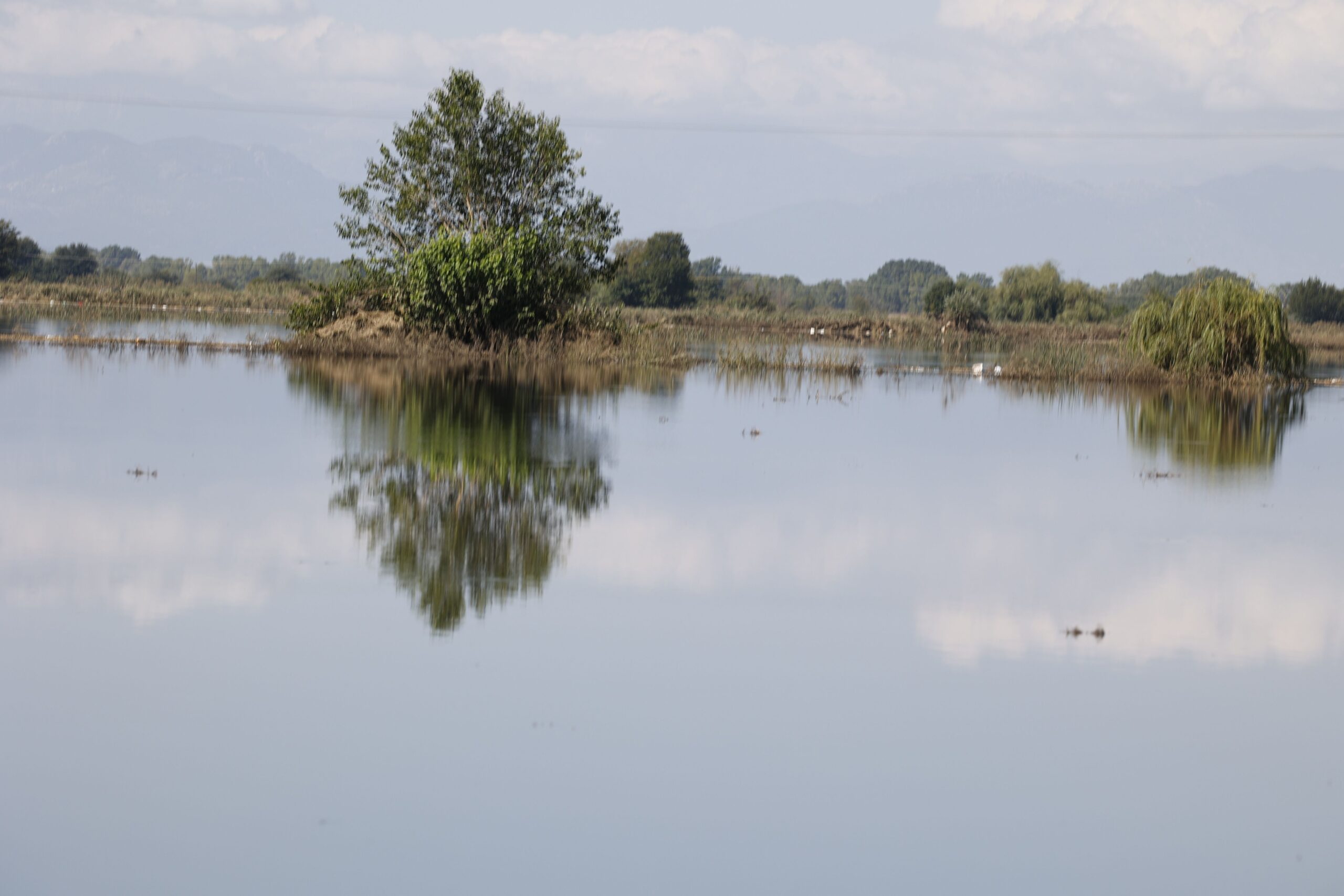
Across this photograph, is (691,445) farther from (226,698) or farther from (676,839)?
(676,839)

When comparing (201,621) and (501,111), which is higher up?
(501,111)

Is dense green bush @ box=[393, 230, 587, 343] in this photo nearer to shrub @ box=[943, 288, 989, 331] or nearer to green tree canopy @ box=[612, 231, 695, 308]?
shrub @ box=[943, 288, 989, 331]

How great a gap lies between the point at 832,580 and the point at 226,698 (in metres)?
4.19

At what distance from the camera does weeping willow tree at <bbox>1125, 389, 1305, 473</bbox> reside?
17812 mm

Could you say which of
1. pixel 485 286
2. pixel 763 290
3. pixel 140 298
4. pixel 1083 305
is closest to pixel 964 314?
pixel 1083 305

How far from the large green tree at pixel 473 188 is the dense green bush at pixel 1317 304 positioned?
2369 inches

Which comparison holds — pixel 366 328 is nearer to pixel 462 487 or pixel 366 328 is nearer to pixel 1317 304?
pixel 462 487

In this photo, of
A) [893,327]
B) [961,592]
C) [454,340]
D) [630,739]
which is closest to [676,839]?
[630,739]

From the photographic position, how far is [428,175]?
31.7m

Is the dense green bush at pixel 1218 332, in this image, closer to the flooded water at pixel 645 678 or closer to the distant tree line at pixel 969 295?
the flooded water at pixel 645 678

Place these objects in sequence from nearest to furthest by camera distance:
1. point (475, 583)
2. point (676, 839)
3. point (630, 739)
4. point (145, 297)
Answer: point (676, 839) < point (630, 739) < point (475, 583) < point (145, 297)

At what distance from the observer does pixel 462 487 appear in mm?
12305

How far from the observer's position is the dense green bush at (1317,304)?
8169 cm

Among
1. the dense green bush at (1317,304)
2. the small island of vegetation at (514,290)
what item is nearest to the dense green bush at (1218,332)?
the small island of vegetation at (514,290)
